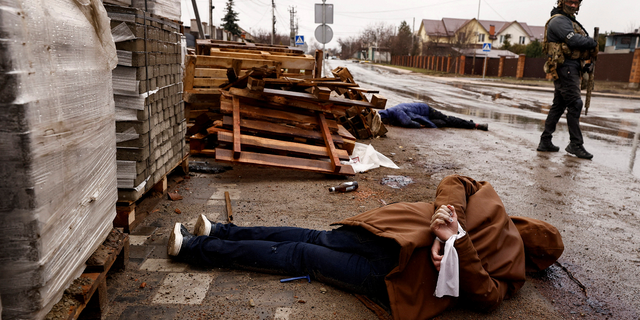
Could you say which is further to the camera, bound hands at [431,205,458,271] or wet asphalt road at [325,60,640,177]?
wet asphalt road at [325,60,640,177]

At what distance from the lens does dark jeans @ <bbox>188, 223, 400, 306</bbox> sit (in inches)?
105

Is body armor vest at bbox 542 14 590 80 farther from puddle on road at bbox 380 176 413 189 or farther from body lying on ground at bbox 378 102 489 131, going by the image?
puddle on road at bbox 380 176 413 189

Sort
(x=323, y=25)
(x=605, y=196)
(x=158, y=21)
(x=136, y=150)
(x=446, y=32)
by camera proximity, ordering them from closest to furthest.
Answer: (x=136, y=150) < (x=158, y=21) < (x=605, y=196) < (x=323, y=25) < (x=446, y=32)

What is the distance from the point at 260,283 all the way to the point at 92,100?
1447 mm

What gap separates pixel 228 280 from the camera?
115 inches

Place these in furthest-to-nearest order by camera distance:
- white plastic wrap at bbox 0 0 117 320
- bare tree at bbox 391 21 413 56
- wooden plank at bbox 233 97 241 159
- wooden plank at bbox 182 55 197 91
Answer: bare tree at bbox 391 21 413 56 → wooden plank at bbox 182 55 197 91 → wooden plank at bbox 233 97 241 159 → white plastic wrap at bbox 0 0 117 320

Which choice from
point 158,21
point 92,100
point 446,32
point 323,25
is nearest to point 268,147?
point 158,21

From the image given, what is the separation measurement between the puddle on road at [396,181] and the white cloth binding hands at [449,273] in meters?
2.90

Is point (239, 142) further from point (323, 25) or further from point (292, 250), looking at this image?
point (323, 25)

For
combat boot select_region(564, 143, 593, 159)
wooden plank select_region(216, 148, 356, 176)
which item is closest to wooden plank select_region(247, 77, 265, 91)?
Result: wooden plank select_region(216, 148, 356, 176)

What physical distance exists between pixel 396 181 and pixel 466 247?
3.15 m

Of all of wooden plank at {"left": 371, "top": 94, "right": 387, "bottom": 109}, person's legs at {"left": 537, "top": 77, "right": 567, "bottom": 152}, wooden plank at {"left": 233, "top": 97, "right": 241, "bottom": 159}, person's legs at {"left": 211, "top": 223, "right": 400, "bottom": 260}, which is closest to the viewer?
person's legs at {"left": 211, "top": 223, "right": 400, "bottom": 260}

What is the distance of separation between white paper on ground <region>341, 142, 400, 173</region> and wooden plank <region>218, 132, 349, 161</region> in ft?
1.11

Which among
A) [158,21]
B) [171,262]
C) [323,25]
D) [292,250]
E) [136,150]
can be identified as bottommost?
[171,262]
